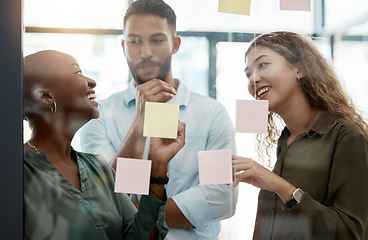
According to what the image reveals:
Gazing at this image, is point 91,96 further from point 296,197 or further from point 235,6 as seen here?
point 296,197

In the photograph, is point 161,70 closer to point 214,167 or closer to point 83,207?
point 214,167

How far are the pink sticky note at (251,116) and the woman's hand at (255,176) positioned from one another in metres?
0.10

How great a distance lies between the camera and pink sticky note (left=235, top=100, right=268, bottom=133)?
1.17 m

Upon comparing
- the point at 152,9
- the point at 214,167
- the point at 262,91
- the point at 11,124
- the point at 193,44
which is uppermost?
the point at 152,9

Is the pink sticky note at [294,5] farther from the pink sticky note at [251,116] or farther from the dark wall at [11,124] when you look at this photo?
the dark wall at [11,124]

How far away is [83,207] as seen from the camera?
114cm

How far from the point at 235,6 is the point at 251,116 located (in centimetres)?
36

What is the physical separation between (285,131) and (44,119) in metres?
0.77

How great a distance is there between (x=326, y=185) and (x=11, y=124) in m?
0.98

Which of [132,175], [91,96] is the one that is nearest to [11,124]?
[91,96]

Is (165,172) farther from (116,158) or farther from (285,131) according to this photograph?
(285,131)

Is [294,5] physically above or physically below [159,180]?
above

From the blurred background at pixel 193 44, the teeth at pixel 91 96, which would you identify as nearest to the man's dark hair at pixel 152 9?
the blurred background at pixel 193 44

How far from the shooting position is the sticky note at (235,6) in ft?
3.86
